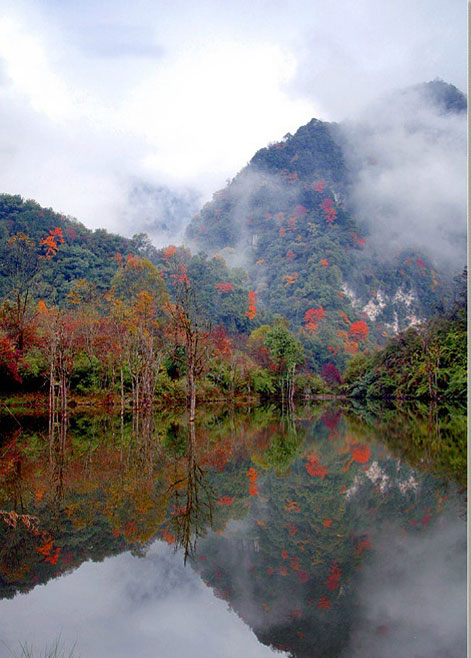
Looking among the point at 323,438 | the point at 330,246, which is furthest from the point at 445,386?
the point at 330,246

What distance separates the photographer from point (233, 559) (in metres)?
4.18

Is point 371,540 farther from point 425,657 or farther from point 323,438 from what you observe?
point 323,438

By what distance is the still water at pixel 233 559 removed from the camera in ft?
9.96

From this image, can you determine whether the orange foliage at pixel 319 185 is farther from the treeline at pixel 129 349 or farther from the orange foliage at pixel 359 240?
the treeline at pixel 129 349

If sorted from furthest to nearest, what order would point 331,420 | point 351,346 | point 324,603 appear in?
point 351,346 < point 331,420 < point 324,603

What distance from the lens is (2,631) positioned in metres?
3.04

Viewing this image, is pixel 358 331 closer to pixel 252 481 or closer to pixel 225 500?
pixel 252 481

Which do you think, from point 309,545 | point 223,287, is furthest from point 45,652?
point 223,287

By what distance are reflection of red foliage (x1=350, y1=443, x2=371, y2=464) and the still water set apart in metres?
0.59

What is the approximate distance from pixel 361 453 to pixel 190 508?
5.32 meters

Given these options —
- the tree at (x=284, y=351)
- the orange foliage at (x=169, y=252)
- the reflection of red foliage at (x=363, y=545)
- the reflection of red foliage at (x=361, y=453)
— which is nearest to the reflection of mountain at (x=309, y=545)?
the reflection of red foliage at (x=363, y=545)

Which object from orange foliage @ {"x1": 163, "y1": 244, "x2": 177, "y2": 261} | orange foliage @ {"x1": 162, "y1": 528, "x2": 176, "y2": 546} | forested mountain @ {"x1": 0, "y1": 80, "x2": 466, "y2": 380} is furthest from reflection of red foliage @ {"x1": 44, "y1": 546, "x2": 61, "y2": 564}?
orange foliage @ {"x1": 163, "y1": 244, "x2": 177, "y2": 261}

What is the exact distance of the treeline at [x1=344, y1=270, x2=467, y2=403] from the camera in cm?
3256

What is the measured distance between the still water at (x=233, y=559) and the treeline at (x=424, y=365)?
2456 centimetres
